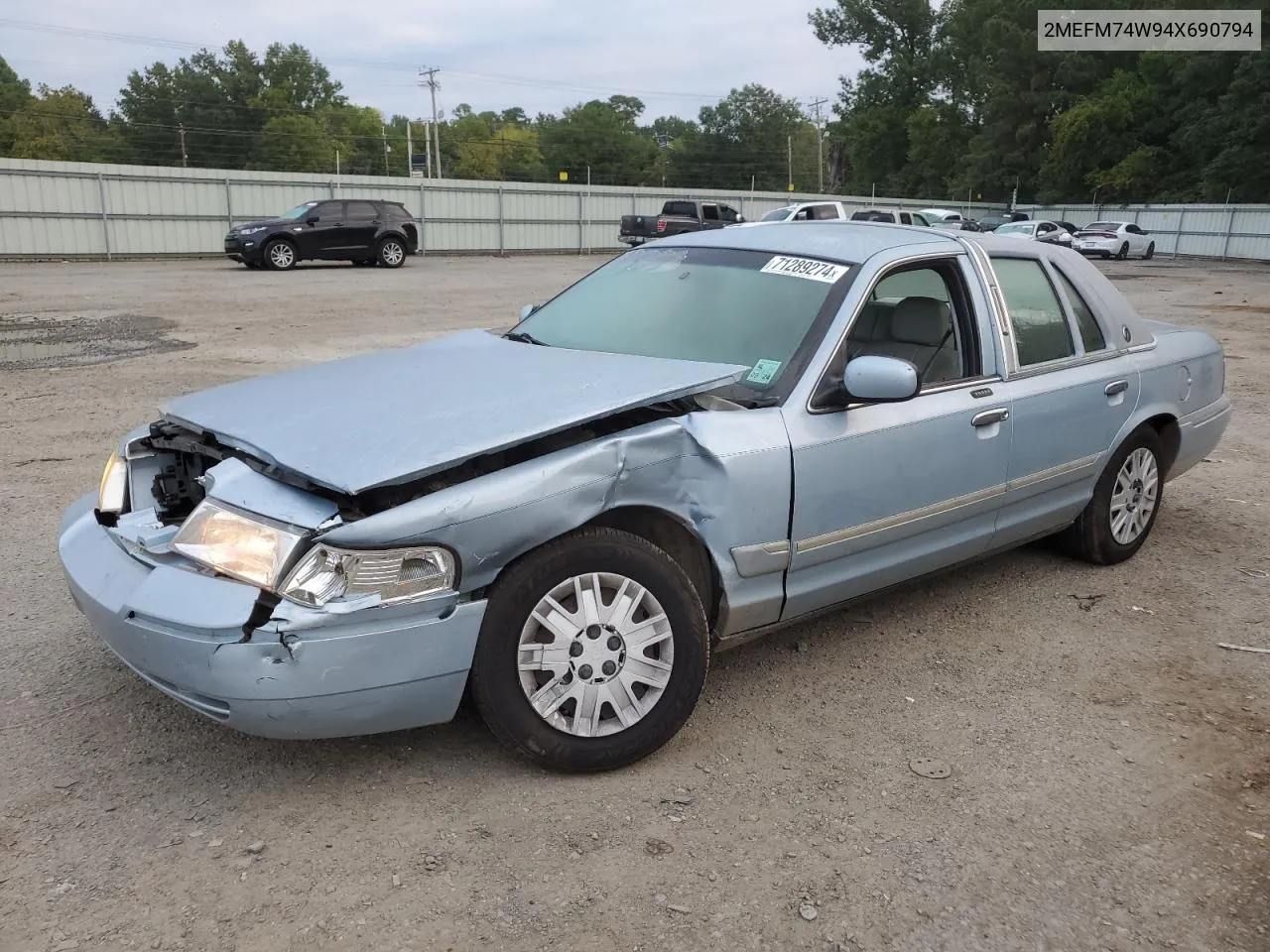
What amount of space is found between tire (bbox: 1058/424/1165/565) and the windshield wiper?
2.57 meters

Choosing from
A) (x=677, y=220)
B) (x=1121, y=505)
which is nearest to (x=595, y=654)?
(x=1121, y=505)

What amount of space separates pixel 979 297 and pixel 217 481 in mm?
2902

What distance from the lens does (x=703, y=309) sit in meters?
3.80

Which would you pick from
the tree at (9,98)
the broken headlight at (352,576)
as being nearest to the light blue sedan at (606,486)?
the broken headlight at (352,576)

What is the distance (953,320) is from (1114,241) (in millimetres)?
36772

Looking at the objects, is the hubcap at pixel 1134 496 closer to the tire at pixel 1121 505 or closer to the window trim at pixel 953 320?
the tire at pixel 1121 505

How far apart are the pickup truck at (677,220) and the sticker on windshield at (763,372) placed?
2716 cm

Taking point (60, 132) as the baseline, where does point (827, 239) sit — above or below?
below

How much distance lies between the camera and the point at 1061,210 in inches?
2050

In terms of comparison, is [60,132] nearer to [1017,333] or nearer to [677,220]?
[677,220]

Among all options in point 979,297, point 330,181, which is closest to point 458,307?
point 979,297

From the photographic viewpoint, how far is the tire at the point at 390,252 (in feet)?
79.0

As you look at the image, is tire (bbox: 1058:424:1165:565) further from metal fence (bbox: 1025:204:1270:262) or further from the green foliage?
the green foliage

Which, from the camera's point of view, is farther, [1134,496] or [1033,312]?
[1134,496]
